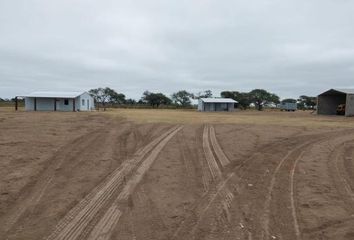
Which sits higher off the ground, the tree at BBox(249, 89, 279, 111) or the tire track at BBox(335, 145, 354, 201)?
the tree at BBox(249, 89, 279, 111)

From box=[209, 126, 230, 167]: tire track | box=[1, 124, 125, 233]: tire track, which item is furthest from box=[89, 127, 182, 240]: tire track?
box=[209, 126, 230, 167]: tire track

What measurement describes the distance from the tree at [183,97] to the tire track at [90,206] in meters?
102

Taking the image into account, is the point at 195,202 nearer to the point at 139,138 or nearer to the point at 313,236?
the point at 313,236

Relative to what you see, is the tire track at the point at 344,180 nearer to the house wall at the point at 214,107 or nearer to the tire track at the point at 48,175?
the tire track at the point at 48,175

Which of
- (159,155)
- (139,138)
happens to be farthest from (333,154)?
(139,138)

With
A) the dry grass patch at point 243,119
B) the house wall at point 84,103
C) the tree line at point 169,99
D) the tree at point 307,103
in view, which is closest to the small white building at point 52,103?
the house wall at point 84,103

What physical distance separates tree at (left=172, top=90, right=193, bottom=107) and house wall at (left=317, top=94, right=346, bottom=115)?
59.5 meters

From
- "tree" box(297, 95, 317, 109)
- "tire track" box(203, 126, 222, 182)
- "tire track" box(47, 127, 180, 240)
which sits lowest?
"tire track" box(47, 127, 180, 240)

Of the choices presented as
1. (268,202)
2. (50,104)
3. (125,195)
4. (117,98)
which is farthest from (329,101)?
(117,98)

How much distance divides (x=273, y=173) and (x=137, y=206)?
4.64 meters

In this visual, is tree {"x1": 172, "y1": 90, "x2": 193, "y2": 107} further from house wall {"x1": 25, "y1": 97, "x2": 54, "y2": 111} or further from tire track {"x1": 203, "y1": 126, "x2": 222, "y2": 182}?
tire track {"x1": 203, "y1": 126, "x2": 222, "y2": 182}

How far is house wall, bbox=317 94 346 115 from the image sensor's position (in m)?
55.2

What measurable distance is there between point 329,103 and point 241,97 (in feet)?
148

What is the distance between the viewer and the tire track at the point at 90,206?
21.1ft
